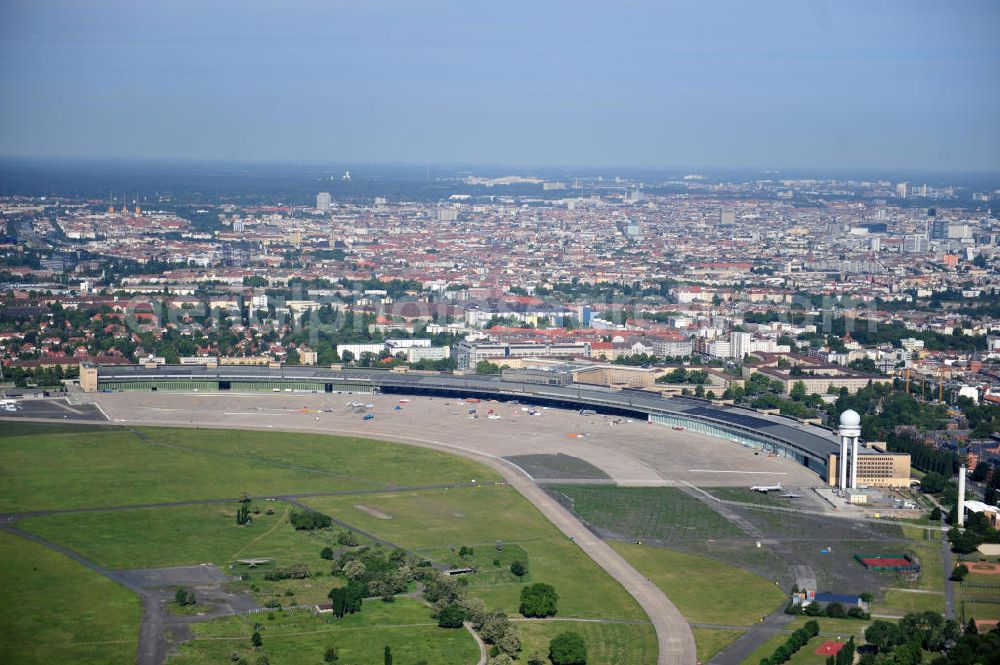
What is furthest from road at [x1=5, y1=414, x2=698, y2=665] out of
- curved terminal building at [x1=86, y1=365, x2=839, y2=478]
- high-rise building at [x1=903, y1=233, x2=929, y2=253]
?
high-rise building at [x1=903, y1=233, x2=929, y2=253]

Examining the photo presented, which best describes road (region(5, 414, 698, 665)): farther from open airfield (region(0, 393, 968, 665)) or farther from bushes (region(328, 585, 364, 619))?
bushes (region(328, 585, 364, 619))

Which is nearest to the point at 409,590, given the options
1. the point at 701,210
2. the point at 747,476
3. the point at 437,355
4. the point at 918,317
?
the point at 747,476

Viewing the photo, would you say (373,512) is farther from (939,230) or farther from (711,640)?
(939,230)

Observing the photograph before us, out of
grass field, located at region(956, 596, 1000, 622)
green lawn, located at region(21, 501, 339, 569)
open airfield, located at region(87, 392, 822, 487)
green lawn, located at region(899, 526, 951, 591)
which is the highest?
grass field, located at region(956, 596, 1000, 622)

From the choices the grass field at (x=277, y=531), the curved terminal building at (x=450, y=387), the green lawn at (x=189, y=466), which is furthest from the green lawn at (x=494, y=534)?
the curved terminal building at (x=450, y=387)

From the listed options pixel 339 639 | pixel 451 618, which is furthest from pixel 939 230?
pixel 339 639
